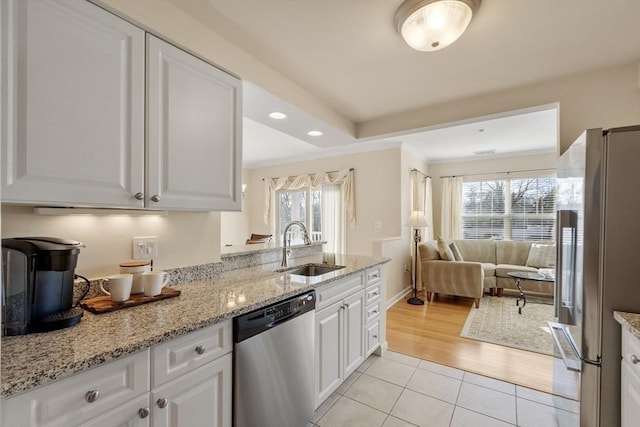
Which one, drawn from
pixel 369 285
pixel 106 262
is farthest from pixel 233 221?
pixel 106 262

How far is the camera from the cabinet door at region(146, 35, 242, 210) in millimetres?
1352

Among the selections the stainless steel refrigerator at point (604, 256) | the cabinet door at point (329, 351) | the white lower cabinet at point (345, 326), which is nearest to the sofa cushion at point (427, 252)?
the white lower cabinet at point (345, 326)

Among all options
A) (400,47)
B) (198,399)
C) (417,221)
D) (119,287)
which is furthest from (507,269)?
(119,287)

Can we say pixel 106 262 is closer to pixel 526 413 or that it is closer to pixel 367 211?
pixel 526 413

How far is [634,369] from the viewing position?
1137 mm

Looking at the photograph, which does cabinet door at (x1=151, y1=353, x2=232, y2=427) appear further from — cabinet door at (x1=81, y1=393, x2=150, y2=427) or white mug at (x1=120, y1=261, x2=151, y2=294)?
white mug at (x1=120, y1=261, x2=151, y2=294)

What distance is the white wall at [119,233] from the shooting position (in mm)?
1205

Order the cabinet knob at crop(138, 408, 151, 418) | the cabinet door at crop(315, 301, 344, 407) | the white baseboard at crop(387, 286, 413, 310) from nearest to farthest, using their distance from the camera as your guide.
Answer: the cabinet knob at crop(138, 408, 151, 418) < the cabinet door at crop(315, 301, 344, 407) < the white baseboard at crop(387, 286, 413, 310)

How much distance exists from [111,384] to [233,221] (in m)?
5.80

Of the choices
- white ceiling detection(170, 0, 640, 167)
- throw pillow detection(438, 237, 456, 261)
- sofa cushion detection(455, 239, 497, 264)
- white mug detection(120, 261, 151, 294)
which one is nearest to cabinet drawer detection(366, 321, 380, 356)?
white mug detection(120, 261, 151, 294)

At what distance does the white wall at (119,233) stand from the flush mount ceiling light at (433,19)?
1.61 meters

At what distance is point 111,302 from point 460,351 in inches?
113

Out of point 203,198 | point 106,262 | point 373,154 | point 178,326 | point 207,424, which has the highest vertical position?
point 373,154

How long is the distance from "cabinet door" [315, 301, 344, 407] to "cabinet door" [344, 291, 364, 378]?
67 millimetres
